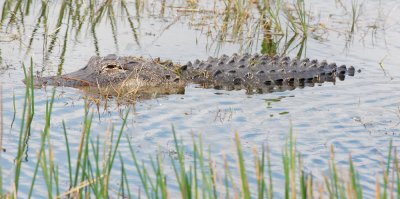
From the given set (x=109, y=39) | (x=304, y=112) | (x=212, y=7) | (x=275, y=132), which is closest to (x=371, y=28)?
(x=212, y=7)

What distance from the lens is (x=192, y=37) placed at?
12.1 metres

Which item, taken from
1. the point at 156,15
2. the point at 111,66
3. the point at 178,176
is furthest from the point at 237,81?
the point at 178,176

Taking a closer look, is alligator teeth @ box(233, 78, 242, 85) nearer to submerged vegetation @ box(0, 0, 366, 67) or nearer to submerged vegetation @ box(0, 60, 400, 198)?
submerged vegetation @ box(0, 0, 366, 67)

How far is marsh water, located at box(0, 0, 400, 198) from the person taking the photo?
727cm

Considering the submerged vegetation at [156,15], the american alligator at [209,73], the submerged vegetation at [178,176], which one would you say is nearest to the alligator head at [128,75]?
the american alligator at [209,73]

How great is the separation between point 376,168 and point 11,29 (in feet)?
20.2

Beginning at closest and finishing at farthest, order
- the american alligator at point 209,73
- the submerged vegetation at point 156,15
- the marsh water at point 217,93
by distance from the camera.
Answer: the marsh water at point 217,93, the american alligator at point 209,73, the submerged vegetation at point 156,15

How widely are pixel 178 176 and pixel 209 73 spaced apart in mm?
5875

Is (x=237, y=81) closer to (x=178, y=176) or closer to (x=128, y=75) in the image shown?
(x=128, y=75)

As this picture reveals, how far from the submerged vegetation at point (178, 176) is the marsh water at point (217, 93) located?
111mm

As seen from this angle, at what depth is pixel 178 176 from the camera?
14.9 ft

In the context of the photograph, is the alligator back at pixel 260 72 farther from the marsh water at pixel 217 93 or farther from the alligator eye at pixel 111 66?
the alligator eye at pixel 111 66

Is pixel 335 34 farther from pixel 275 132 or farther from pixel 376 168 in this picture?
pixel 376 168

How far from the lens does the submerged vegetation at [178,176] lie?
13.9ft
